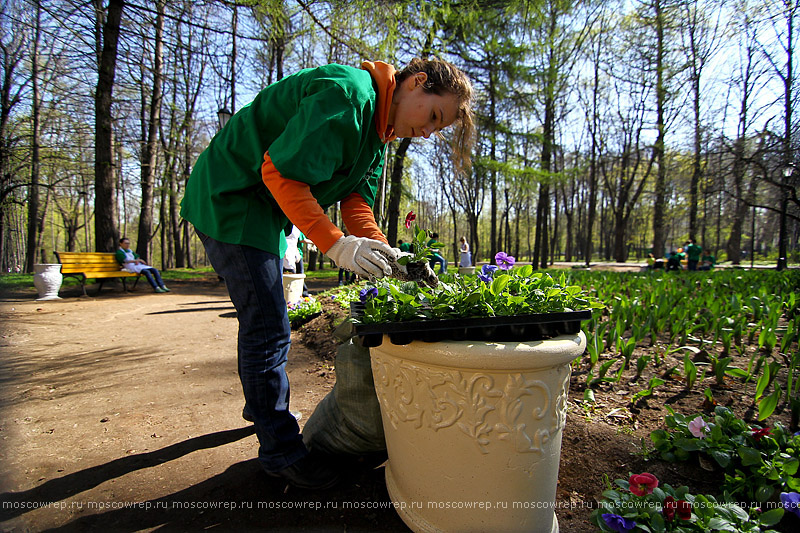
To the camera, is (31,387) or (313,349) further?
(313,349)

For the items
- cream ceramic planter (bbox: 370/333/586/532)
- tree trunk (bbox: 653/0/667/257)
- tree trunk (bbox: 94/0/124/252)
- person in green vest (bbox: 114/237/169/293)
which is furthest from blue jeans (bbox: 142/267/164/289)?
tree trunk (bbox: 653/0/667/257)

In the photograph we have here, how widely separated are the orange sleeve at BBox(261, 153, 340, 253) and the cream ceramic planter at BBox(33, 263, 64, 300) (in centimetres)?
727

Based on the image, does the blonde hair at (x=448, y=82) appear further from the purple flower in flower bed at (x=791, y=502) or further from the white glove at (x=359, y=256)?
the purple flower in flower bed at (x=791, y=502)

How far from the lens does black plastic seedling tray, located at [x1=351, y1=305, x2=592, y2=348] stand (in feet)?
3.64

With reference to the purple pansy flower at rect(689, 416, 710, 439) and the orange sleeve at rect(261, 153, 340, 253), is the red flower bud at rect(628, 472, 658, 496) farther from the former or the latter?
the orange sleeve at rect(261, 153, 340, 253)

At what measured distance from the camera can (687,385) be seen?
219 cm

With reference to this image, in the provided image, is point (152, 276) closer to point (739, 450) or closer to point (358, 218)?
point (358, 218)

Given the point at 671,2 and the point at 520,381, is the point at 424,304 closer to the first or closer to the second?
the point at 520,381

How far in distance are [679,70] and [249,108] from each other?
17.5m

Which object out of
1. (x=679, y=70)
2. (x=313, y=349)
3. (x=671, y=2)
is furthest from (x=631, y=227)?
(x=313, y=349)

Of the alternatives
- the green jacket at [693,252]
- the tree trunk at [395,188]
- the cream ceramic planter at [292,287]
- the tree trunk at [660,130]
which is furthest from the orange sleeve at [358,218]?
the tree trunk at [660,130]

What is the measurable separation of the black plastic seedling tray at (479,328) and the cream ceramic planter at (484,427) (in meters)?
0.04

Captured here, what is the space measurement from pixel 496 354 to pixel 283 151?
852 mm

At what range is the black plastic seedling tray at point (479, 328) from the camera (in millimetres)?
1110
